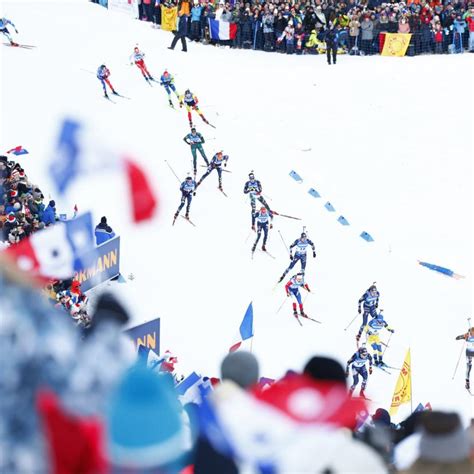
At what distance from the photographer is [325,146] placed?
22.5 metres

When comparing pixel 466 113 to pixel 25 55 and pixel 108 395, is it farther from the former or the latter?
pixel 108 395

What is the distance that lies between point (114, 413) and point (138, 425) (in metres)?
0.08

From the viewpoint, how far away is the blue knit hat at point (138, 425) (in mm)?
2529

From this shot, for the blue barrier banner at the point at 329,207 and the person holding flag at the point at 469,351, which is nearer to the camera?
the person holding flag at the point at 469,351

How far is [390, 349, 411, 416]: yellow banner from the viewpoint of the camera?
11.5 meters

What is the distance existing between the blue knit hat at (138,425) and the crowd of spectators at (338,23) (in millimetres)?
23955

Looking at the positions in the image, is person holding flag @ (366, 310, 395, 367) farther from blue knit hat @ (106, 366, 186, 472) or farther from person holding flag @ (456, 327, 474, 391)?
blue knit hat @ (106, 366, 186, 472)

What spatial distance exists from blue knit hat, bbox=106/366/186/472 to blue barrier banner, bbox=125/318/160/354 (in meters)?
8.39

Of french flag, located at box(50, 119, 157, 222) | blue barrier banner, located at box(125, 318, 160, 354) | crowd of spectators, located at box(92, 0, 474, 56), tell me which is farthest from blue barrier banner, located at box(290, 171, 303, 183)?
french flag, located at box(50, 119, 157, 222)

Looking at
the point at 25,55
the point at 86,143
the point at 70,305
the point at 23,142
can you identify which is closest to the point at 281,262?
the point at 70,305

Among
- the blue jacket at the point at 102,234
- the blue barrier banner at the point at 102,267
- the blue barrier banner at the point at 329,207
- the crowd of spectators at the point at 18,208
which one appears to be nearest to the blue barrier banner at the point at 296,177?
the blue barrier banner at the point at 329,207

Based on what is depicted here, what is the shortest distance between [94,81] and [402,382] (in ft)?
50.0

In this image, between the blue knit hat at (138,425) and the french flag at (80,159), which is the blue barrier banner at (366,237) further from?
the blue knit hat at (138,425)

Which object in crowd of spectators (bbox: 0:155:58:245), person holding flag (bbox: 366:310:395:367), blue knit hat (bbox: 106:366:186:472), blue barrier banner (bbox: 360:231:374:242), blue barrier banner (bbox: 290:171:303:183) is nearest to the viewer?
blue knit hat (bbox: 106:366:186:472)
